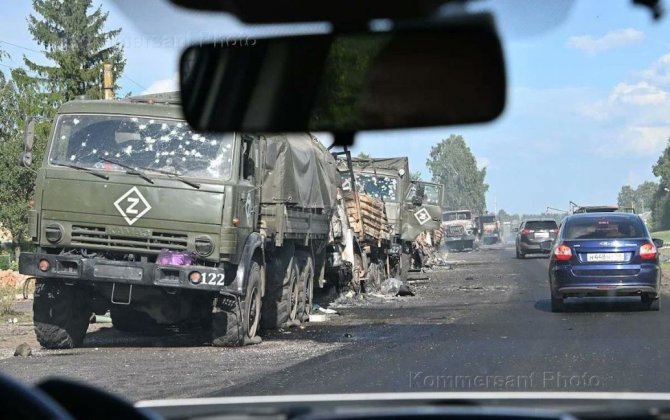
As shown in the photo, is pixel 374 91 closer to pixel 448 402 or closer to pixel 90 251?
pixel 448 402

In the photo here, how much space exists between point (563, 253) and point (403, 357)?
5926 millimetres

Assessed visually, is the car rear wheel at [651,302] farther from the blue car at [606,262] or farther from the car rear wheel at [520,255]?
the car rear wheel at [520,255]

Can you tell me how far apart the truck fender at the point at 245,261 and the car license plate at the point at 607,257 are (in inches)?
217

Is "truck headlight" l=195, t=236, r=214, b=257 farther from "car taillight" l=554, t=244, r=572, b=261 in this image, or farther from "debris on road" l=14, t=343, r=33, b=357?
"car taillight" l=554, t=244, r=572, b=261

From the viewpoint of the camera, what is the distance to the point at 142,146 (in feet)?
40.9

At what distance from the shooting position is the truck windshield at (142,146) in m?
12.4

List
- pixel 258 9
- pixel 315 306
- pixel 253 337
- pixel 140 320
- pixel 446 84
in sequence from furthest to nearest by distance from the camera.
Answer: pixel 315 306 < pixel 140 320 < pixel 253 337 < pixel 446 84 < pixel 258 9

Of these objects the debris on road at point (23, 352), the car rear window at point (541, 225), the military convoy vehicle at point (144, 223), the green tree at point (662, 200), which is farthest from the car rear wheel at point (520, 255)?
the green tree at point (662, 200)

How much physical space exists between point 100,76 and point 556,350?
38.5 ft

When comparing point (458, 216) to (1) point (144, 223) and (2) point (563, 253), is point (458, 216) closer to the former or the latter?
(2) point (563, 253)

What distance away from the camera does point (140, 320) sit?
14.5m

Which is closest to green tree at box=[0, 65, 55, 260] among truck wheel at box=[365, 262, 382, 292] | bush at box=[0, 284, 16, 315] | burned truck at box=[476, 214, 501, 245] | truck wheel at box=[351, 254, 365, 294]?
bush at box=[0, 284, 16, 315]

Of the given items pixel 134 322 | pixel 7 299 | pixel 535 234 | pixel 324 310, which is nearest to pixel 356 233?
pixel 324 310

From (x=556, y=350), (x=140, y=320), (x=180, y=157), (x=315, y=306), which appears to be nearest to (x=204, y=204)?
(x=180, y=157)
